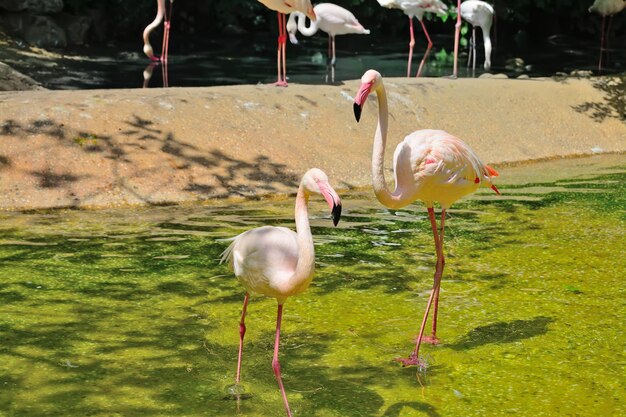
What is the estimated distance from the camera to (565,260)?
578 centimetres

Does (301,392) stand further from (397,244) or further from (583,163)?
(583,163)

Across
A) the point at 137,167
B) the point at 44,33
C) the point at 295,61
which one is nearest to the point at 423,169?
the point at 137,167

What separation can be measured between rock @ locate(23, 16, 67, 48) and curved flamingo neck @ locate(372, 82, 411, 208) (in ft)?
39.0

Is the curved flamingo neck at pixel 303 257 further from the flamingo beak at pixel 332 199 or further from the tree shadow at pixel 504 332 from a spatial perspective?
A: the tree shadow at pixel 504 332

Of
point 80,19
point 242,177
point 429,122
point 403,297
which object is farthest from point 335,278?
point 80,19

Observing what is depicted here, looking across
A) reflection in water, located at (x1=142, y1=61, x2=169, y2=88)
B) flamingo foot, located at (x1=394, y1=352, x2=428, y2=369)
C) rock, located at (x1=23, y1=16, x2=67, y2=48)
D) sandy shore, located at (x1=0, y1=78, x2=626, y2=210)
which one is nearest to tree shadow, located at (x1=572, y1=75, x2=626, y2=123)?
sandy shore, located at (x1=0, y1=78, x2=626, y2=210)

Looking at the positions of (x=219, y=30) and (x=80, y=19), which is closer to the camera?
(x=80, y=19)

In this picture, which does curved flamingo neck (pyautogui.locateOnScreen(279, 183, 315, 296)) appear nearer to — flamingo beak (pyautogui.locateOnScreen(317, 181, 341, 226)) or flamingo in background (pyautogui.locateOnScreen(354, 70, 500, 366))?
flamingo beak (pyautogui.locateOnScreen(317, 181, 341, 226))

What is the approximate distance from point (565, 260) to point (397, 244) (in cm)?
101

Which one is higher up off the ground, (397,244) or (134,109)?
(134,109)

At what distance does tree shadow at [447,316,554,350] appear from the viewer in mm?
4473

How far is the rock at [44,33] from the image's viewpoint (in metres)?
15.4

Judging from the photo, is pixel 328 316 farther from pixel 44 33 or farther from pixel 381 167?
pixel 44 33

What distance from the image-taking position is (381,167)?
14.2 feet
